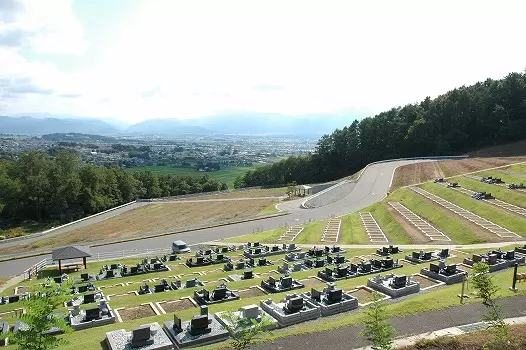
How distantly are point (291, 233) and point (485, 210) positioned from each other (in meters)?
22.0

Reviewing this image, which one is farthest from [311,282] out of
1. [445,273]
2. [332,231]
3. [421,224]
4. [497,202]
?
[497,202]

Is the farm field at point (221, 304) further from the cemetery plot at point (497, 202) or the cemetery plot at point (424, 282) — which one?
the cemetery plot at point (497, 202)

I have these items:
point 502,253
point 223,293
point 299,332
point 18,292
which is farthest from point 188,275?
point 502,253

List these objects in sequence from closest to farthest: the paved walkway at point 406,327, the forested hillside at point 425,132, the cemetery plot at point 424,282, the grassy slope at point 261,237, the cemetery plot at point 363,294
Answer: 1. the paved walkway at point 406,327
2. the cemetery plot at point 363,294
3. the cemetery plot at point 424,282
4. the grassy slope at point 261,237
5. the forested hillside at point 425,132

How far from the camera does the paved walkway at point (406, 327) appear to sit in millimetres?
15703

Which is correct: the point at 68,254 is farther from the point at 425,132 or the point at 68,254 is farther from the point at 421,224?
the point at 425,132

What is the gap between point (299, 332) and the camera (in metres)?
17.0

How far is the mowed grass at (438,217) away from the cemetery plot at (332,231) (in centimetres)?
991

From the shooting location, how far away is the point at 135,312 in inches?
869

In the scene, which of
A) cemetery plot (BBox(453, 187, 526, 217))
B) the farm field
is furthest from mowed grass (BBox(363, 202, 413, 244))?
cemetery plot (BBox(453, 187, 526, 217))

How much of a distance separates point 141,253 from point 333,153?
84046 mm

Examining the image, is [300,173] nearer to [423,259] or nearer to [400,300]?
[423,259]

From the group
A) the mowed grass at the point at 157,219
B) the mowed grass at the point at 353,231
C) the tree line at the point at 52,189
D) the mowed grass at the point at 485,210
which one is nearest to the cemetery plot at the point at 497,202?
the mowed grass at the point at 485,210

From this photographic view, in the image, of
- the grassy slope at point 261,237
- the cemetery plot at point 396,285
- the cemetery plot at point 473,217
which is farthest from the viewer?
the grassy slope at point 261,237
